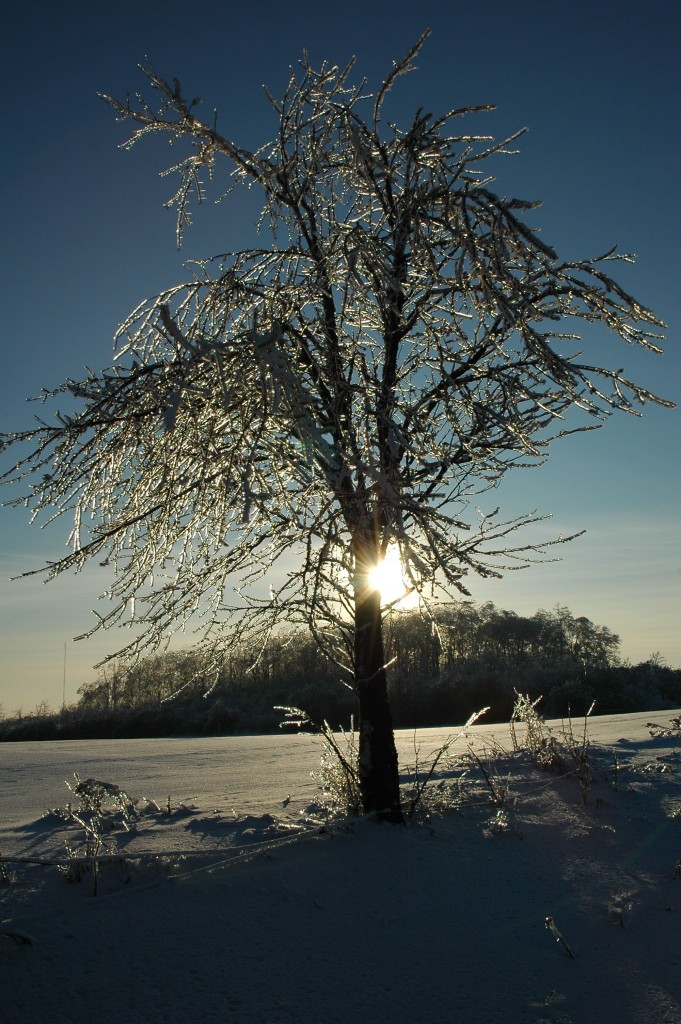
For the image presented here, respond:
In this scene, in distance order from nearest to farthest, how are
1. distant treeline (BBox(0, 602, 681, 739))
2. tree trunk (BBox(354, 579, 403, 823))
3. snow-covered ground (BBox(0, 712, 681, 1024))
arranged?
snow-covered ground (BBox(0, 712, 681, 1024)) < tree trunk (BBox(354, 579, 403, 823)) < distant treeline (BBox(0, 602, 681, 739))

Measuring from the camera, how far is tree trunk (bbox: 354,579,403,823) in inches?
163

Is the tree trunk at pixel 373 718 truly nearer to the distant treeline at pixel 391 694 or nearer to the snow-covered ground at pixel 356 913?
the snow-covered ground at pixel 356 913

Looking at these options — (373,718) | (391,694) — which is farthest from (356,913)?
(391,694)

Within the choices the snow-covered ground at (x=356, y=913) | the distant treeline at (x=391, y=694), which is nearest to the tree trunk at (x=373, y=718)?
the snow-covered ground at (x=356, y=913)

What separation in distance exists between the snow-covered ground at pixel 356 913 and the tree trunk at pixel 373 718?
0.16 meters

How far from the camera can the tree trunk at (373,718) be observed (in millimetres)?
4129

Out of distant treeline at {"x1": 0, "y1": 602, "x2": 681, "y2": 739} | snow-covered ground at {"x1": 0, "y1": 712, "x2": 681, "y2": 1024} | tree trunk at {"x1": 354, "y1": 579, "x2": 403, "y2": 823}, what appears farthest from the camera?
distant treeline at {"x1": 0, "y1": 602, "x2": 681, "y2": 739}

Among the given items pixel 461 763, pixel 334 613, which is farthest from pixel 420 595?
pixel 461 763

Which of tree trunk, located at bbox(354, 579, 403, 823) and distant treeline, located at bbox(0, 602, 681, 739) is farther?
distant treeline, located at bbox(0, 602, 681, 739)

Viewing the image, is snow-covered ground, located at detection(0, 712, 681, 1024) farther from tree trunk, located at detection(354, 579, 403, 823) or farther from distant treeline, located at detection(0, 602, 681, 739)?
distant treeline, located at detection(0, 602, 681, 739)

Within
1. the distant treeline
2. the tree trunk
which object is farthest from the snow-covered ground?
the distant treeline

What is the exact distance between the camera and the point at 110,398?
12.3 ft

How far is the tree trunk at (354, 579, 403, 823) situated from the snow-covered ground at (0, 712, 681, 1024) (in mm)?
159

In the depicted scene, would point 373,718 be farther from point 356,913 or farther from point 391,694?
point 391,694
